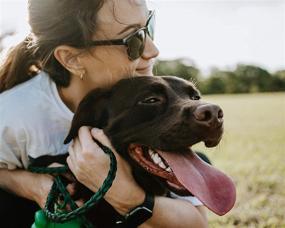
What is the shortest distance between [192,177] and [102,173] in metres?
0.54

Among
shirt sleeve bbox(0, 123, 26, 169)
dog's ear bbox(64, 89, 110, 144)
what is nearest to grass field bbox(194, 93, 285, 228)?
dog's ear bbox(64, 89, 110, 144)

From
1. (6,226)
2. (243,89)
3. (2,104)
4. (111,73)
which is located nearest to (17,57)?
(2,104)

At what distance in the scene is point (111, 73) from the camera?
3.75 metres

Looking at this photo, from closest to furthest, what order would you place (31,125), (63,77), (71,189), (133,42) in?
1. (71,189)
2. (31,125)
3. (133,42)
4. (63,77)

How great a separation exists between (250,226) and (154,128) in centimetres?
188

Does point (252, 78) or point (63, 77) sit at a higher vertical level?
point (63, 77)

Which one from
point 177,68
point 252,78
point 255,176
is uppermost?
point 255,176

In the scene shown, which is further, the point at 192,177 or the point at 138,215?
the point at 138,215

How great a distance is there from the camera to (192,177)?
124 inches

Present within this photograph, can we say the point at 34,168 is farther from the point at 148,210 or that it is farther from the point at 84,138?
the point at 148,210

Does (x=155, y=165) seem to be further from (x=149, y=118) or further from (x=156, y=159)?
(x=149, y=118)

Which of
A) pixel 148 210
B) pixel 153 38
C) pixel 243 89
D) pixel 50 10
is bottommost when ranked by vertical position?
pixel 243 89

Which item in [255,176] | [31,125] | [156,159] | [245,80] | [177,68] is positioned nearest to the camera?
[156,159]

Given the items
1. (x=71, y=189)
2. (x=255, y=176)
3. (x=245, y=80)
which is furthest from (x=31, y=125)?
(x=245, y=80)
